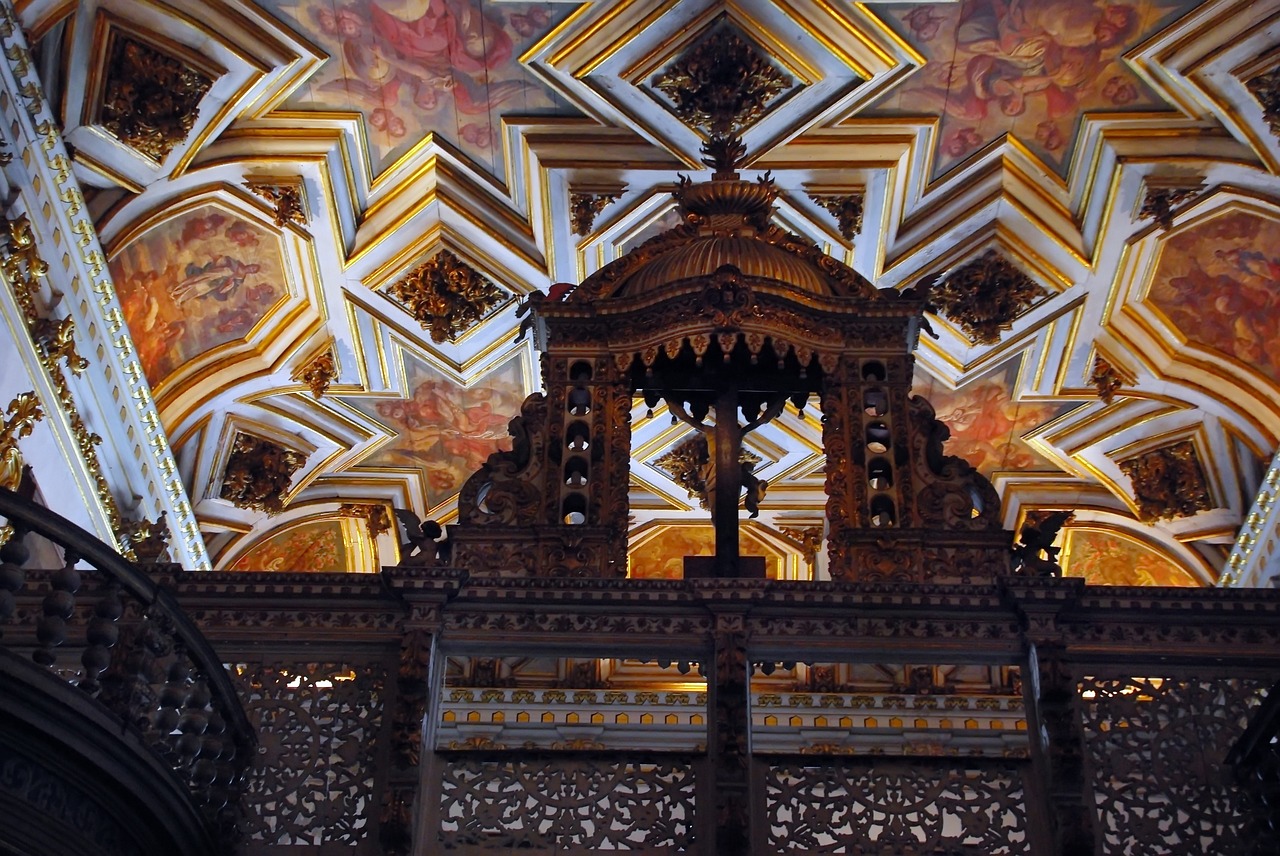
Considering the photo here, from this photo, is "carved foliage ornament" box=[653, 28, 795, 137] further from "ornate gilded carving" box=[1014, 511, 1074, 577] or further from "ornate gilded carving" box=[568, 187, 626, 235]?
"ornate gilded carving" box=[1014, 511, 1074, 577]

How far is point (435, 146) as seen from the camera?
1484cm

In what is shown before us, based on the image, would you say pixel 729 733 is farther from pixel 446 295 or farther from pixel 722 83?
pixel 446 295

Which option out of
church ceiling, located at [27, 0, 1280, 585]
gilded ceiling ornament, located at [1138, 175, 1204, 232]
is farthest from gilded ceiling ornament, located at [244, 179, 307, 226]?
gilded ceiling ornament, located at [1138, 175, 1204, 232]

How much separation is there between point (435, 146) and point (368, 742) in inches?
380

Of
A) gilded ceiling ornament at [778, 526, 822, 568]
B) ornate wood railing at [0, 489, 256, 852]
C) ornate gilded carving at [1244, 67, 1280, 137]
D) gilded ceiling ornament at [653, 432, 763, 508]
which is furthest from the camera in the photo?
gilded ceiling ornament at [778, 526, 822, 568]

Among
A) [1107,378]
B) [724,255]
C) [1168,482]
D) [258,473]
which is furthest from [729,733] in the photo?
[1168,482]

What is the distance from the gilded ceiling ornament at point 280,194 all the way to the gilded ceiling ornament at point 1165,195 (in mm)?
8435

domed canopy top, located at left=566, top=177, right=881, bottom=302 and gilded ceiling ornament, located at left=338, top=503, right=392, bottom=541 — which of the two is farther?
gilded ceiling ornament, located at left=338, top=503, right=392, bottom=541

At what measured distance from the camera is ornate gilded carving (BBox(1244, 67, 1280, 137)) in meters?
13.3

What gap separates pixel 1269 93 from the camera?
13375 mm

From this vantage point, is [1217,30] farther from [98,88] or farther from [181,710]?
[181,710]

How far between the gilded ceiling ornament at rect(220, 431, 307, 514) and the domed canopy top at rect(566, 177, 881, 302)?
9.39m

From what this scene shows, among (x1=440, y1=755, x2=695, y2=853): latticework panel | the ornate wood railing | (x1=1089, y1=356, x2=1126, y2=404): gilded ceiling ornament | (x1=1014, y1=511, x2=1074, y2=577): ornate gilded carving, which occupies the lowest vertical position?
(x1=440, y1=755, x2=695, y2=853): latticework panel

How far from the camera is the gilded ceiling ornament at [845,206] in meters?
15.2
